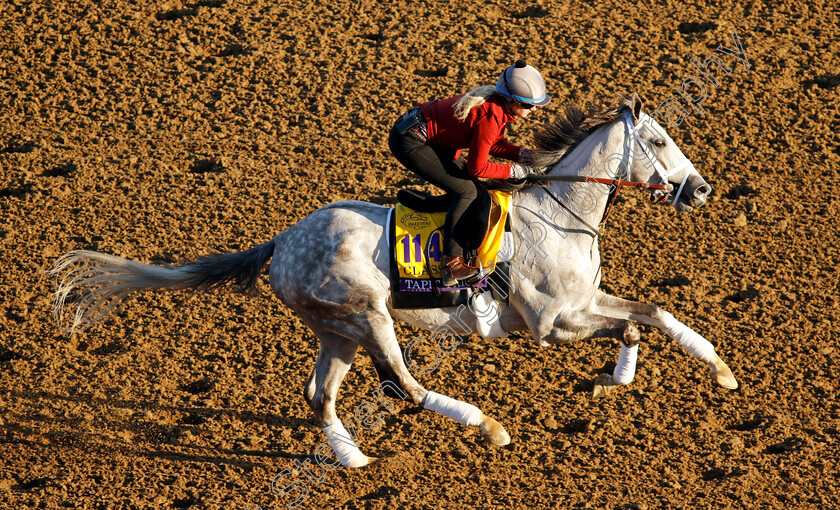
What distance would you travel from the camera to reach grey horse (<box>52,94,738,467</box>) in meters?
6.12

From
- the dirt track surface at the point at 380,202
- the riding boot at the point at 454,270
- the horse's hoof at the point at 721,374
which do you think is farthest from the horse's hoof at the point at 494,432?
the horse's hoof at the point at 721,374

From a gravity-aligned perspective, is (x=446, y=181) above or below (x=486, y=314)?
above

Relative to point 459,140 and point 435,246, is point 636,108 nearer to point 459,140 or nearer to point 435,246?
point 459,140

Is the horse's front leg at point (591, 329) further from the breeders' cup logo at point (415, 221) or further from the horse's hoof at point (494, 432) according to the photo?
the breeders' cup logo at point (415, 221)

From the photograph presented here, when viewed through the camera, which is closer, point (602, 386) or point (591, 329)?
point (591, 329)

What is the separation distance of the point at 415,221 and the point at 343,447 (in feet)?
5.79

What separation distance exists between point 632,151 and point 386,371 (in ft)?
7.61

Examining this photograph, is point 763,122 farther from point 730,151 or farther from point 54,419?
point 54,419

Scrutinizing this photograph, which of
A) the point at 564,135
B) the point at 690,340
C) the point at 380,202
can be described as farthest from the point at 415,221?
the point at 380,202

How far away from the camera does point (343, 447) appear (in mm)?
6492

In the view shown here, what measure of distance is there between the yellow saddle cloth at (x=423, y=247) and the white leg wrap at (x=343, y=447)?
3.95 ft

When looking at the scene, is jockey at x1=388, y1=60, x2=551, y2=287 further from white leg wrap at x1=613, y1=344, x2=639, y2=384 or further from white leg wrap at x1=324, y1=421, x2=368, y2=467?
white leg wrap at x1=324, y1=421, x2=368, y2=467

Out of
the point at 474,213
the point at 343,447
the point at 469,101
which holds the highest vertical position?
the point at 469,101

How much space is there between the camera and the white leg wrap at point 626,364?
6.38m
